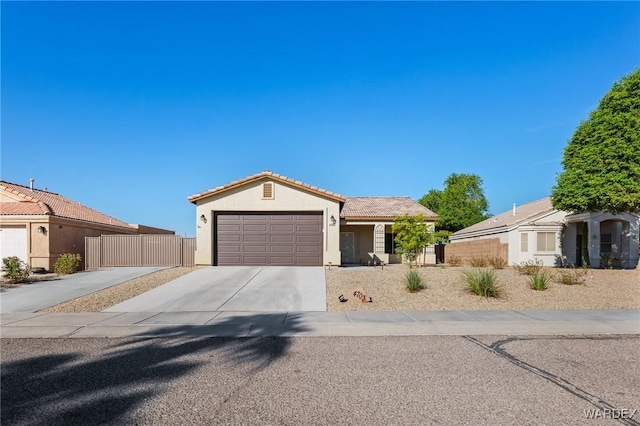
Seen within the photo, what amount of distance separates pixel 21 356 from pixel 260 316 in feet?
15.9

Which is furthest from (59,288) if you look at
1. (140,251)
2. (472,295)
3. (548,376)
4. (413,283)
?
(548,376)

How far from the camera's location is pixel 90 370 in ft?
18.7

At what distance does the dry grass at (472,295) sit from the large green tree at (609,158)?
12.4 ft

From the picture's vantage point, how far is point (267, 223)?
19.3m

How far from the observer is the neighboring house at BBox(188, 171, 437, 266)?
62.4 ft

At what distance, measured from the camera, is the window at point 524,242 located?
2441cm

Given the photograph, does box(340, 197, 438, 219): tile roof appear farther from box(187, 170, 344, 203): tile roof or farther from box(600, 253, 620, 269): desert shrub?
box(600, 253, 620, 269): desert shrub

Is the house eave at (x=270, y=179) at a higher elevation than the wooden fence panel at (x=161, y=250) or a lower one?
higher

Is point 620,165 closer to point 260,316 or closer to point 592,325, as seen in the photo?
point 592,325

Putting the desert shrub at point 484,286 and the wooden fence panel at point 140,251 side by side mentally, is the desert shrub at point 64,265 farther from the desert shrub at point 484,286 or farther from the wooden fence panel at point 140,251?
the desert shrub at point 484,286

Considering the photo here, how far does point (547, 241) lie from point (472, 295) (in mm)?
15205

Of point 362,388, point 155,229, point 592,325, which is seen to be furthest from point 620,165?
point 155,229

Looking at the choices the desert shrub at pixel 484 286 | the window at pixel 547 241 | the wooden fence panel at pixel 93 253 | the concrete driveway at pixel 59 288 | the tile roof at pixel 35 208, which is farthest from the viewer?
the window at pixel 547 241

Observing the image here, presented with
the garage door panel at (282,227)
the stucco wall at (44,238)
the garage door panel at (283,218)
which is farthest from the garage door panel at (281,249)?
the stucco wall at (44,238)
